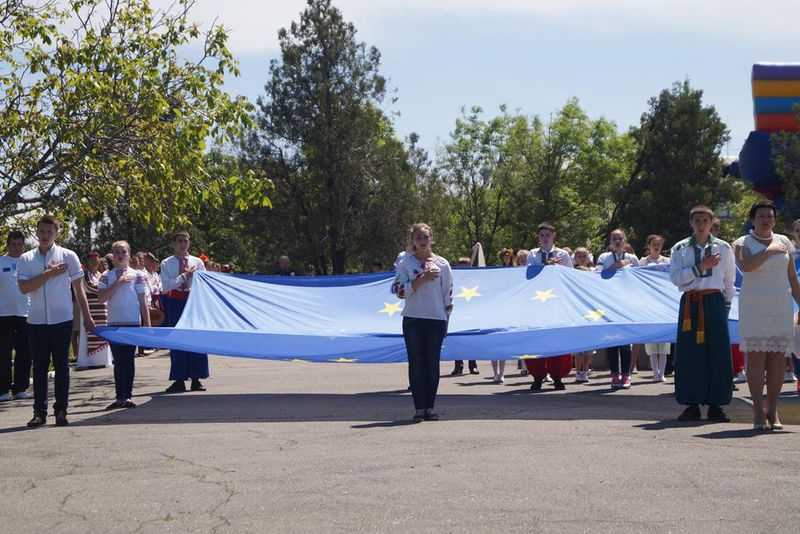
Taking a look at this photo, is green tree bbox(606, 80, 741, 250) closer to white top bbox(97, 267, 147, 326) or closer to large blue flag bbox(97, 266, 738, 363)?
large blue flag bbox(97, 266, 738, 363)

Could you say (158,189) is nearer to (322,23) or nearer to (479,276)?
(479,276)

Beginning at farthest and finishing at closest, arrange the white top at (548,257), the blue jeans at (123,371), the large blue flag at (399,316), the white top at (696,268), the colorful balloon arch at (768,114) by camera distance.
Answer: the colorful balloon arch at (768,114), the white top at (548,257), the large blue flag at (399,316), the blue jeans at (123,371), the white top at (696,268)

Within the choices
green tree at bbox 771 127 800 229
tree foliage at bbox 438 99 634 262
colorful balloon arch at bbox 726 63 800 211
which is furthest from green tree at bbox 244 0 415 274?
colorful balloon arch at bbox 726 63 800 211

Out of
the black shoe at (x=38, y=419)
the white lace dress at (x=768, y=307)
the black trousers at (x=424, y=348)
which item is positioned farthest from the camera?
the black trousers at (x=424, y=348)

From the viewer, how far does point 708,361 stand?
10867 millimetres

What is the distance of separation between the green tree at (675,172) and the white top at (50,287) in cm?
5155

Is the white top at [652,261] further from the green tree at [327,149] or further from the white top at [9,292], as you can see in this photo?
the green tree at [327,149]

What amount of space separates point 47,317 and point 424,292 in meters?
3.73

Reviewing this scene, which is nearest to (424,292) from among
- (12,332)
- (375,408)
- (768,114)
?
(375,408)

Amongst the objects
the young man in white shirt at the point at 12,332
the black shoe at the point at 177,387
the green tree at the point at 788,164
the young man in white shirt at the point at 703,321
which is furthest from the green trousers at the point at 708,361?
the green tree at the point at 788,164

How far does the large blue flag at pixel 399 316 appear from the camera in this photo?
531 inches

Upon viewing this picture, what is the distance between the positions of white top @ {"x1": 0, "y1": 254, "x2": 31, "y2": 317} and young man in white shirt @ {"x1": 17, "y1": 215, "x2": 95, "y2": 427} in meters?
3.56

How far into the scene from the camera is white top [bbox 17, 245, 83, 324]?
11.1 m

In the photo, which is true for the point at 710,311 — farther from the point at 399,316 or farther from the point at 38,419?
the point at 38,419
